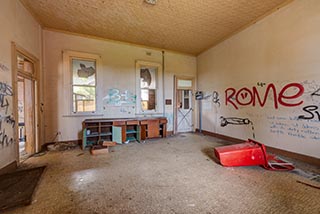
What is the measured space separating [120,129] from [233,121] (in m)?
3.54

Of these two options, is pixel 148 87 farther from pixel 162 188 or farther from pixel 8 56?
pixel 162 188

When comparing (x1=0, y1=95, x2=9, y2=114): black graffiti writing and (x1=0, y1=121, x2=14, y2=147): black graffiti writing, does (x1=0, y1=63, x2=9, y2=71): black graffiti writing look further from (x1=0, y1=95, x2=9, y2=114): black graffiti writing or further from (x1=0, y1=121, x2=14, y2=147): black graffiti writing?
(x1=0, y1=121, x2=14, y2=147): black graffiti writing

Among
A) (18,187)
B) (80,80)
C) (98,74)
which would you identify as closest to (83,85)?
(80,80)

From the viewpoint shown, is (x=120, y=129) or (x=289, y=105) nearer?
(x=289, y=105)

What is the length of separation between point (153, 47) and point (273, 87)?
403 cm

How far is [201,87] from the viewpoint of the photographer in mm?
6309

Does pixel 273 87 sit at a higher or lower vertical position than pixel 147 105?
higher

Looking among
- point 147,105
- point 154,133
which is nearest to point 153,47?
point 147,105

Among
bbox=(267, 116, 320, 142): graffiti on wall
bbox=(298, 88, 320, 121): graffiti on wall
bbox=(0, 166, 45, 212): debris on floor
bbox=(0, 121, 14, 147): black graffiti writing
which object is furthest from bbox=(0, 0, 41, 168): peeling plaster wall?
bbox=(298, 88, 320, 121): graffiti on wall

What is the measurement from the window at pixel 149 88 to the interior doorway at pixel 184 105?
0.80 meters

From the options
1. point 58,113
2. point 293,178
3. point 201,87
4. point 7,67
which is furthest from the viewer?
point 201,87

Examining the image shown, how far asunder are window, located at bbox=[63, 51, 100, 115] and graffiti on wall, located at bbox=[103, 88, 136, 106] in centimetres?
45

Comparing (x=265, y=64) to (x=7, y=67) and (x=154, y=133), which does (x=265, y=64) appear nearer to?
(x=154, y=133)

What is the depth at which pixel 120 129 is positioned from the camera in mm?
4660
